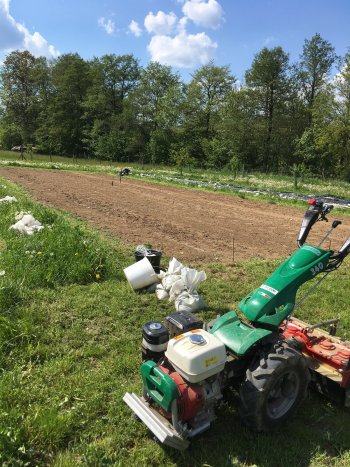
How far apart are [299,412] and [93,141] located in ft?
181

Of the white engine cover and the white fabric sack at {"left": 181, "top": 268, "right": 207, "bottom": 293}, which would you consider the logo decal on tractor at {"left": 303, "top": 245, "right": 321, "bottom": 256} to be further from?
the white fabric sack at {"left": 181, "top": 268, "right": 207, "bottom": 293}

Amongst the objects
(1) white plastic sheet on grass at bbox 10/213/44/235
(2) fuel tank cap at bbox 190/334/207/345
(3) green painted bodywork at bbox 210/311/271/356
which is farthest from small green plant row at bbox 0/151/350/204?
(2) fuel tank cap at bbox 190/334/207/345

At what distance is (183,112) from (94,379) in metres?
50.1

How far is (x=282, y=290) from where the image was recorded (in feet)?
9.55

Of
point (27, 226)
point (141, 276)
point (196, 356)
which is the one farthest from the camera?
point (27, 226)

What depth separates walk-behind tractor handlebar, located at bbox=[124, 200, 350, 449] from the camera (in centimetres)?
251

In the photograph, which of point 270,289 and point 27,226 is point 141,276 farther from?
point 27,226

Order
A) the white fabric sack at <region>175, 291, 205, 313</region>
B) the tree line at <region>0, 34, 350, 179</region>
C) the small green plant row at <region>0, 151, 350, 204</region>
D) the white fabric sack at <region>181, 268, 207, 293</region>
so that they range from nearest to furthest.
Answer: the white fabric sack at <region>175, 291, 205, 313</region>, the white fabric sack at <region>181, 268, 207, 293</region>, the small green plant row at <region>0, 151, 350, 204</region>, the tree line at <region>0, 34, 350, 179</region>

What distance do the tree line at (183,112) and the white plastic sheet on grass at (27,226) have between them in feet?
70.8

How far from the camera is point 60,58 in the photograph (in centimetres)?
6150

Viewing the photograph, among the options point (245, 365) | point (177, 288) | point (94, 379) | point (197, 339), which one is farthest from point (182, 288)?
point (197, 339)

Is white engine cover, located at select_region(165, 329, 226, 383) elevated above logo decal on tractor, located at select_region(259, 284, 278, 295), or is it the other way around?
logo decal on tractor, located at select_region(259, 284, 278, 295)

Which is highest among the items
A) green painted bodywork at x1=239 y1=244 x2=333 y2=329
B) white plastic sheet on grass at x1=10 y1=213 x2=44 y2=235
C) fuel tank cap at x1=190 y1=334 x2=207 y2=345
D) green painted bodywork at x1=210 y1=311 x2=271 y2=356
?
green painted bodywork at x1=239 y1=244 x2=333 y2=329

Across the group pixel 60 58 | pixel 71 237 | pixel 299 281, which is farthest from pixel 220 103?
pixel 299 281
